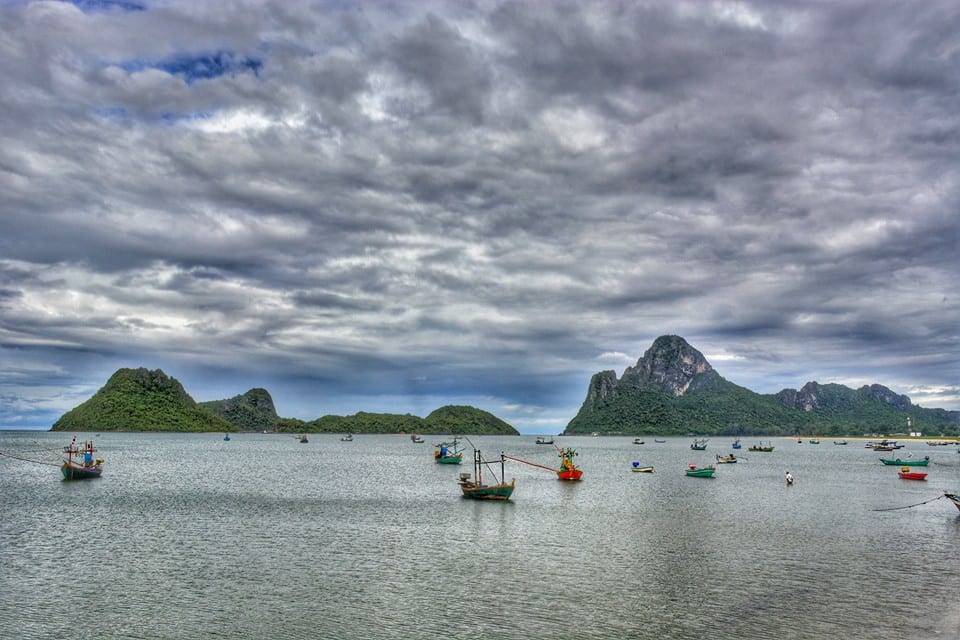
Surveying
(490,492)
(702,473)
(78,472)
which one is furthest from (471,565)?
(702,473)

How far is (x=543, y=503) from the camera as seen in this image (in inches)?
2675

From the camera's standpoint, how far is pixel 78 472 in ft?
285

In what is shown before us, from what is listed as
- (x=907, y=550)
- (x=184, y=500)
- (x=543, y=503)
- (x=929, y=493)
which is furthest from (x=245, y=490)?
(x=929, y=493)

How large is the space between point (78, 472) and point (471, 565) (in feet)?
237

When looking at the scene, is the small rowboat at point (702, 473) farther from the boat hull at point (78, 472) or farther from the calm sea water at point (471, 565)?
the boat hull at point (78, 472)

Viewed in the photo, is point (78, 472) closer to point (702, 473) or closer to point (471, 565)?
point (471, 565)

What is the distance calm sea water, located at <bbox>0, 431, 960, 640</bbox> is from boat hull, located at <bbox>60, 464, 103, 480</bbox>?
10.1m

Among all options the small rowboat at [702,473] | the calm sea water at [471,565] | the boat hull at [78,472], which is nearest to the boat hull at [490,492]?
the calm sea water at [471,565]

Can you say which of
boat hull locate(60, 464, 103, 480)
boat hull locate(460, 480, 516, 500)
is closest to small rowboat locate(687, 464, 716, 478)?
boat hull locate(460, 480, 516, 500)

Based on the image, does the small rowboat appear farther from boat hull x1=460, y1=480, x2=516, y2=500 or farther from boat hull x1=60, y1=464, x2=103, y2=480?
boat hull x1=60, y1=464, x2=103, y2=480

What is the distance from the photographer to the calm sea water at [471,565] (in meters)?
27.5

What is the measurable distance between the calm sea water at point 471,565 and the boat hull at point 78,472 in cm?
1006

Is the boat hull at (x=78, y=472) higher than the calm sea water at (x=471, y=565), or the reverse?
the boat hull at (x=78, y=472)

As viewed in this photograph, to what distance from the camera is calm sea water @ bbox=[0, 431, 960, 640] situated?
2745 cm
